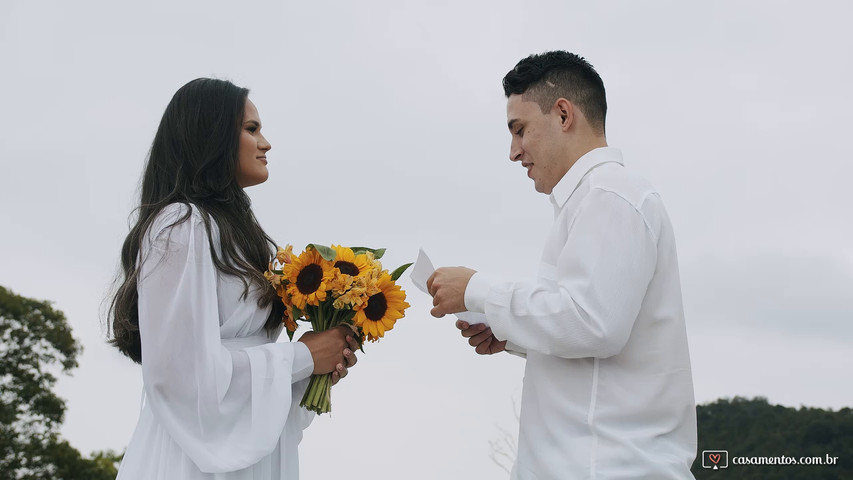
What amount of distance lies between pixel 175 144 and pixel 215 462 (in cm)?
135

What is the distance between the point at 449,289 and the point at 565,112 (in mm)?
841

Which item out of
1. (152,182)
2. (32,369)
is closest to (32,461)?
(32,369)

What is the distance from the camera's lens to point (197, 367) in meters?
3.33

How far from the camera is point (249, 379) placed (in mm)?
3482

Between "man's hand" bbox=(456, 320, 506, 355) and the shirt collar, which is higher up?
the shirt collar

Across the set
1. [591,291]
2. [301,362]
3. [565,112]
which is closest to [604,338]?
[591,291]

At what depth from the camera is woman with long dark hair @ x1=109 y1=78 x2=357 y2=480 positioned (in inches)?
131

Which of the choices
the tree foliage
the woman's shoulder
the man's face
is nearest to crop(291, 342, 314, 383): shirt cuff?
the woman's shoulder

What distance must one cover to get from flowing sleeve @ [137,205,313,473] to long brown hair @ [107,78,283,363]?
0.13 metres

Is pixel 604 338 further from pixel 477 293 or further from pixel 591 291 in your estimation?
pixel 477 293

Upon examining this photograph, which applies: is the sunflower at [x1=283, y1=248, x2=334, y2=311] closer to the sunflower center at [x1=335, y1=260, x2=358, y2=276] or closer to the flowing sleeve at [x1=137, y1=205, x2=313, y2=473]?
the sunflower center at [x1=335, y1=260, x2=358, y2=276]

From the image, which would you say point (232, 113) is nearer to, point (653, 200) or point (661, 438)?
point (653, 200)

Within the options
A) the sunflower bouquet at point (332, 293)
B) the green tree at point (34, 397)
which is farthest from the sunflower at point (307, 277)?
the green tree at point (34, 397)

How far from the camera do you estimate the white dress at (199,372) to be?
332 centimetres
